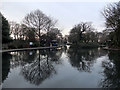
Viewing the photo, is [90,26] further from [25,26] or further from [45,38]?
[25,26]

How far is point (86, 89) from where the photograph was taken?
15.5ft

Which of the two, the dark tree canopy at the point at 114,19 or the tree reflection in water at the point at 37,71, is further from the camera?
the dark tree canopy at the point at 114,19

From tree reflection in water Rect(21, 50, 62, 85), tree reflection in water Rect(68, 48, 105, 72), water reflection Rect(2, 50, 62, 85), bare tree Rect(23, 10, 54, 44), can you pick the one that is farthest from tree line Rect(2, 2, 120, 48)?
tree reflection in water Rect(21, 50, 62, 85)

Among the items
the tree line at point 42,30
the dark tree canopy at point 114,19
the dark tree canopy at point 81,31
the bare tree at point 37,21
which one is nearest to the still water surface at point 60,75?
the dark tree canopy at point 114,19

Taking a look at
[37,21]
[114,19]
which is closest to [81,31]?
[37,21]

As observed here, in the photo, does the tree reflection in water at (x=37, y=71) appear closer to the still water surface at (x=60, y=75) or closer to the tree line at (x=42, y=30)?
the still water surface at (x=60, y=75)

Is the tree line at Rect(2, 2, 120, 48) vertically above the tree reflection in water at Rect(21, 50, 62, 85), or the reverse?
the tree line at Rect(2, 2, 120, 48)

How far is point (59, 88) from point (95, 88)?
1.29m

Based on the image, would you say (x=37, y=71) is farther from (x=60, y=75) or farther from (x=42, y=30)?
(x=42, y=30)

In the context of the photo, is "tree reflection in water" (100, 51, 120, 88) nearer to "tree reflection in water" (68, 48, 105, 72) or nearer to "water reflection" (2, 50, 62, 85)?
A: "tree reflection in water" (68, 48, 105, 72)

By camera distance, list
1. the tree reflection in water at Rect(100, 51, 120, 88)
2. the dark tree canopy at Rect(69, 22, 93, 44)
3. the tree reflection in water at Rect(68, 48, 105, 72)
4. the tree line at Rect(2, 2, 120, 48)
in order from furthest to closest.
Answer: the dark tree canopy at Rect(69, 22, 93, 44)
the tree line at Rect(2, 2, 120, 48)
the tree reflection in water at Rect(68, 48, 105, 72)
the tree reflection in water at Rect(100, 51, 120, 88)

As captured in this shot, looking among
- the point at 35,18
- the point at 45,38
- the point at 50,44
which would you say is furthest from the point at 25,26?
the point at 50,44

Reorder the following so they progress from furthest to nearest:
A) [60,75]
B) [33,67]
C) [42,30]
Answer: [42,30]
[33,67]
[60,75]

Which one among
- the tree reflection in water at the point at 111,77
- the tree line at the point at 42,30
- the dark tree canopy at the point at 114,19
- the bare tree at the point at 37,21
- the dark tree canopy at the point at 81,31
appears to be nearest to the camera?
the tree reflection in water at the point at 111,77
